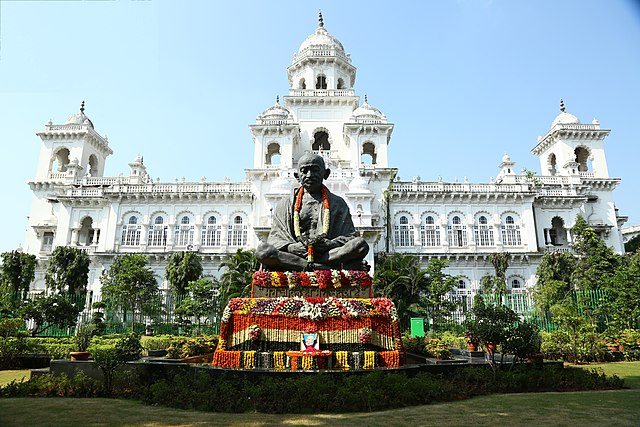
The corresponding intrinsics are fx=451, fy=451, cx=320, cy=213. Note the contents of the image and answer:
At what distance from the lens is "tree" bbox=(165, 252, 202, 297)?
3020cm

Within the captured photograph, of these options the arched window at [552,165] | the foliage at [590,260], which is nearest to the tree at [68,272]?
the foliage at [590,260]

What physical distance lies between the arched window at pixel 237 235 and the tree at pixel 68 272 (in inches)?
452

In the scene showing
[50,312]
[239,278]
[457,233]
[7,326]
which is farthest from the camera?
[457,233]

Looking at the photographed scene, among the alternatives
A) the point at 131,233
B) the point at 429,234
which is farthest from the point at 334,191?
the point at 131,233

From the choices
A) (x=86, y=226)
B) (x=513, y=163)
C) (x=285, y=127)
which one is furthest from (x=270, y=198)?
(x=513, y=163)

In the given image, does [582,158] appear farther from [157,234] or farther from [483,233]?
[157,234]

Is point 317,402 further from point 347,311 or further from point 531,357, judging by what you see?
point 531,357

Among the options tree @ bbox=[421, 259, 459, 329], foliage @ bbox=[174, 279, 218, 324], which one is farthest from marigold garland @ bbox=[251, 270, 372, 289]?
tree @ bbox=[421, 259, 459, 329]

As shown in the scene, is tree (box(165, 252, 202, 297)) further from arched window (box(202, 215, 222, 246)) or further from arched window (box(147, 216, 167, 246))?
arched window (box(147, 216, 167, 246))

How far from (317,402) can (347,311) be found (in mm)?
2277

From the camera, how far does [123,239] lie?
38375 millimetres

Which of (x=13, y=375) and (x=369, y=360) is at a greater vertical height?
(x=369, y=360)

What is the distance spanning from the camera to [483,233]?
38188 mm

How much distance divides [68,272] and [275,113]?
21.2 m
